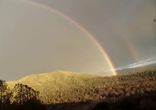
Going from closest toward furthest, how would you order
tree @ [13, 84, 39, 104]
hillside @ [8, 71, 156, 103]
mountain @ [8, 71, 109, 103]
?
tree @ [13, 84, 39, 104]
hillside @ [8, 71, 156, 103]
mountain @ [8, 71, 109, 103]

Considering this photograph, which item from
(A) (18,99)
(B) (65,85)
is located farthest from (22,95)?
(B) (65,85)

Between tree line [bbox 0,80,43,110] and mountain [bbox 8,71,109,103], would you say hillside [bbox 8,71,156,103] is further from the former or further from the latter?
tree line [bbox 0,80,43,110]

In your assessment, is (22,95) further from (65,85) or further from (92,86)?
(65,85)

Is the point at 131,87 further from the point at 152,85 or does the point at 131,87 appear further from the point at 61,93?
the point at 61,93

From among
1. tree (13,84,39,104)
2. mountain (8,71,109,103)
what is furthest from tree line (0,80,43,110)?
mountain (8,71,109,103)

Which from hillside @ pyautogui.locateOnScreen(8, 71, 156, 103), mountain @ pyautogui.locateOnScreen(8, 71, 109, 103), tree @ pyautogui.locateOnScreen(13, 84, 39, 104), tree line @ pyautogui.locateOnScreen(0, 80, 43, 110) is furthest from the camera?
mountain @ pyautogui.locateOnScreen(8, 71, 109, 103)

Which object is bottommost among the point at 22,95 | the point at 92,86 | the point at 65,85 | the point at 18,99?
the point at 18,99

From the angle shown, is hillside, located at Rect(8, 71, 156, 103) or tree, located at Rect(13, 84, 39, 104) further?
hillside, located at Rect(8, 71, 156, 103)

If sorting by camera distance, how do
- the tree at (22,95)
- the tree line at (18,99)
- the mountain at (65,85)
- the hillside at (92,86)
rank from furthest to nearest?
1. the mountain at (65,85)
2. the hillside at (92,86)
3. the tree at (22,95)
4. the tree line at (18,99)

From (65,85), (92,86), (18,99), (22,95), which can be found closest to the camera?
(18,99)

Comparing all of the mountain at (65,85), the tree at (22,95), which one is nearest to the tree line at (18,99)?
the tree at (22,95)

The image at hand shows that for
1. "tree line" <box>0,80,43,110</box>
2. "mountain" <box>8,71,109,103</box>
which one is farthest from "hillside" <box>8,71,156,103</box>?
"tree line" <box>0,80,43,110</box>

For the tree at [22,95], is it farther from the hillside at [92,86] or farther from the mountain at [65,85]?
the mountain at [65,85]
